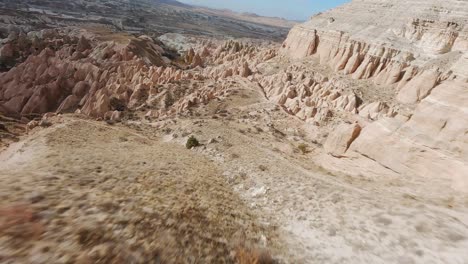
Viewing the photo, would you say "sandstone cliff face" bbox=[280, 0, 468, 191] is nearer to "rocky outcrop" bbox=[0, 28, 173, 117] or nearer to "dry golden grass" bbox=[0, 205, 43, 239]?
"dry golden grass" bbox=[0, 205, 43, 239]

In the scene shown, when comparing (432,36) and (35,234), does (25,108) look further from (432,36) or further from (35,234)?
(432,36)

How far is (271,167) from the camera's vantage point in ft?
62.1

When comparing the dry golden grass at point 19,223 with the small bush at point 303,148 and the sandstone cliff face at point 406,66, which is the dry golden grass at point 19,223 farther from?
the small bush at point 303,148

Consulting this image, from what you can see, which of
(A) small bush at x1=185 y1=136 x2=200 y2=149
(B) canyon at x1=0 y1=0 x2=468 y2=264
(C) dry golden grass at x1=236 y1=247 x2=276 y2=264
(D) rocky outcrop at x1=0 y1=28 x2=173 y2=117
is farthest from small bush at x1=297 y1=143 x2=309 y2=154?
(D) rocky outcrop at x1=0 y1=28 x2=173 y2=117

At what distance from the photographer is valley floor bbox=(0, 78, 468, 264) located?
829 cm

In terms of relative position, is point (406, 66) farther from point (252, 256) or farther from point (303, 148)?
point (252, 256)

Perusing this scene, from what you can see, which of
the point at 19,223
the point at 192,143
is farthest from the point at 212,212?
the point at 192,143

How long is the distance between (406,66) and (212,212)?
121ft

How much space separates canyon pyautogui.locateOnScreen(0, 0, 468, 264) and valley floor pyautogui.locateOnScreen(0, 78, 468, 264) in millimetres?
59

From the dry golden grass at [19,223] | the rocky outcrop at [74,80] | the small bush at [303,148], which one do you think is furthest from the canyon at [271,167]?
the rocky outcrop at [74,80]

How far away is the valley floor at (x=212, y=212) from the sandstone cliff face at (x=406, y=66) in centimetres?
170

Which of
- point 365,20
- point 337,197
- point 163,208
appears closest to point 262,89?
point 365,20

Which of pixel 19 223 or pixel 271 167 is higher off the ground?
pixel 19 223

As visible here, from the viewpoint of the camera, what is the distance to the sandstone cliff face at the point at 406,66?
15977 millimetres
